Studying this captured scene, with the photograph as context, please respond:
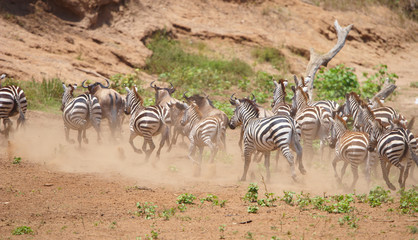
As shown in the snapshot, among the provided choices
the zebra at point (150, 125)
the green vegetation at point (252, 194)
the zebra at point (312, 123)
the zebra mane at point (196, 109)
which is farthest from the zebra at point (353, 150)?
the zebra at point (150, 125)

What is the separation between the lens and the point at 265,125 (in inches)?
414

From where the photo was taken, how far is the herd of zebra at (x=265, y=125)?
1027 centimetres

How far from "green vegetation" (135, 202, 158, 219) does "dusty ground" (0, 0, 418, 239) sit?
145 millimetres

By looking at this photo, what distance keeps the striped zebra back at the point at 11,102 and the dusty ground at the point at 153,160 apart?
2.46 ft

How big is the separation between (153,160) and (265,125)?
133 inches

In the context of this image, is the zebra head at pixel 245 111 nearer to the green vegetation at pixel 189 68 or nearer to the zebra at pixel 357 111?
the zebra at pixel 357 111

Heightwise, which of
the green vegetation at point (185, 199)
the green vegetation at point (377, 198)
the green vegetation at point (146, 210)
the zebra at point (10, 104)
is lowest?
the green vegetation at point (146, 210)

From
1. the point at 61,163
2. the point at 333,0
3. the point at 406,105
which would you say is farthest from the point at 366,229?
the point at 333,0

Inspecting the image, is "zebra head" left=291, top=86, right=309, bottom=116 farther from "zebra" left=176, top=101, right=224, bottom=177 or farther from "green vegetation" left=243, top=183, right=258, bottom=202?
"green vegetation" left=243, top=183, right=258, bottom=202

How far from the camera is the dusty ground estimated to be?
745 centimetres

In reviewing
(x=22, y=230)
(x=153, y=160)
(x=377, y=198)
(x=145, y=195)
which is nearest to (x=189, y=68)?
(x=153, y=160)

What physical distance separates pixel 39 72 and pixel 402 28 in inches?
894

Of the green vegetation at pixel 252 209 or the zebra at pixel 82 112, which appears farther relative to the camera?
the zebra at pixel 82 112

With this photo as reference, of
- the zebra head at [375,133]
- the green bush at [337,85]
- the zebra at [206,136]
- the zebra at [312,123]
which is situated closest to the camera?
the zebra head at [375,133]
